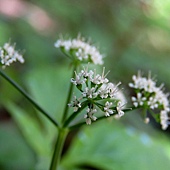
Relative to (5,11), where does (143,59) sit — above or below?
below

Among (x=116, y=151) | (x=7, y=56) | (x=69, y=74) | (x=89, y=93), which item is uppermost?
(x=69, y=74)

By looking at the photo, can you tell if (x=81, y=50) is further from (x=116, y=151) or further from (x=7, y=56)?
(x=116, y=151)

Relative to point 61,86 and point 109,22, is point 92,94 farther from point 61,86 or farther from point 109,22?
point 109,22

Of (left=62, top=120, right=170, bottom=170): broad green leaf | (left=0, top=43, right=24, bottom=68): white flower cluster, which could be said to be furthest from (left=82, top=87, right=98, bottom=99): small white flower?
(left=62, top=120, right=170, bottom=170): broad green leaf

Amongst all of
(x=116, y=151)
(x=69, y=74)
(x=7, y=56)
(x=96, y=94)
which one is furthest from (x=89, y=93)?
(x=69, y=74)

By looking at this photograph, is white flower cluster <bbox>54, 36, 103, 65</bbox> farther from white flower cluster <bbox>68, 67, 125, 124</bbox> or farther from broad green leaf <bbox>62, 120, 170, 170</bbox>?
broad green leaf <bbox>62, 120, 170, 170</bbox>

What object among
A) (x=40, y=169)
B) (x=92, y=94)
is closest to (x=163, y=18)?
(x=40, y=169)

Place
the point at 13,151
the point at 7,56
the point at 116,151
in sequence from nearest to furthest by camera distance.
Answer: 1. the point at 7,56
2. the point at 116,151
3. the point at 13,151

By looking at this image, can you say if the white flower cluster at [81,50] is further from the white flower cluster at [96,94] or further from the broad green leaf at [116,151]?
the broad green leaf at [116,151]
